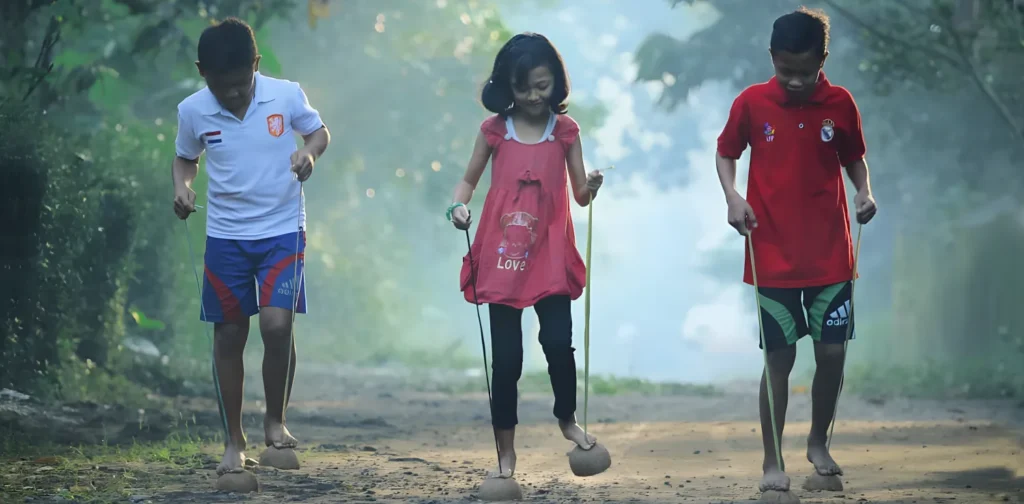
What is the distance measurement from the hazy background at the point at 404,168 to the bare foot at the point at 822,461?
16.4ft

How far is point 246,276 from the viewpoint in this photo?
21.0 feet

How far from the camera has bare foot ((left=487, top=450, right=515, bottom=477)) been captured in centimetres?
595

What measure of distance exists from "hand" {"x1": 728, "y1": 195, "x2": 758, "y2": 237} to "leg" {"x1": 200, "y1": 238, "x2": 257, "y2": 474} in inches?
89.3

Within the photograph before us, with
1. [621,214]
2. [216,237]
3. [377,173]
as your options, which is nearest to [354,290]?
[377,173]

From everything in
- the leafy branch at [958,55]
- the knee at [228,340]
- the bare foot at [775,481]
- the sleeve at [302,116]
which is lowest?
the bare foot at [775,481]

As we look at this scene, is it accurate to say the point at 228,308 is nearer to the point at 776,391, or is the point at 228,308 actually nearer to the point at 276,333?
the point at 276,333

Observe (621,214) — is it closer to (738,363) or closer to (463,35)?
(738,363)

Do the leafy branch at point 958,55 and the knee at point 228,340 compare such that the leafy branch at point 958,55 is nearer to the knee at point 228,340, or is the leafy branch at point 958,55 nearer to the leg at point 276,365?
the leg at point 276,365

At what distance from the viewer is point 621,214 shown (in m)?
88.4

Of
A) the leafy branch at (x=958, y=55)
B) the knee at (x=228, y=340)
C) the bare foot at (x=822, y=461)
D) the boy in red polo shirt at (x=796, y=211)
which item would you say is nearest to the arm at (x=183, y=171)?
the knee at (x=228, y=340)

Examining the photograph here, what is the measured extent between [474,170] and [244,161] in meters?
1.08

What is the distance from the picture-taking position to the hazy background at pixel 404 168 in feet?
32.0

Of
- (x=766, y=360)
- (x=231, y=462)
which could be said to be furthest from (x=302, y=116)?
(x=766, y=360)

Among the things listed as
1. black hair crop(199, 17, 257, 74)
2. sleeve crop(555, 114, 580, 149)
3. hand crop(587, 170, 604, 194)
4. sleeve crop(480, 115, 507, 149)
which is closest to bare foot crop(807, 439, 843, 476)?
hand crop(587, 170, 604, 194)
